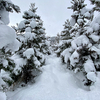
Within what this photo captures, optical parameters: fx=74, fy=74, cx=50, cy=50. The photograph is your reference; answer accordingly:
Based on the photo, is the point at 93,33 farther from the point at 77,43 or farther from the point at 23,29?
the point at 23,29

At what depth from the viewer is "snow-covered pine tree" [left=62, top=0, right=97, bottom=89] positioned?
442cm

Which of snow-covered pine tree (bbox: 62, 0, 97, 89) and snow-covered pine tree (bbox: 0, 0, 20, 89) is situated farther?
snow-covered pine tree (bbox: 62, 0, 97, 89)

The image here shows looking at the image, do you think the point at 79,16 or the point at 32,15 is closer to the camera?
the point at 79,16

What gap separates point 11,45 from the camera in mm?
2389

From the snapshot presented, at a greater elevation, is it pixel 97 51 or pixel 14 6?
pixel 14 6

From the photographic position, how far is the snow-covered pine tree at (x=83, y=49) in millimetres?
4420

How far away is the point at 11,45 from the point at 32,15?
5.53m

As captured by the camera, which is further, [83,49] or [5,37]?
[83,49]

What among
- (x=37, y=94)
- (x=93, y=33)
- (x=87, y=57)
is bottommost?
(x=37, y=94)

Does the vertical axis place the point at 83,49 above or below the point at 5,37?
below

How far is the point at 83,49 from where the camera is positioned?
194 inches

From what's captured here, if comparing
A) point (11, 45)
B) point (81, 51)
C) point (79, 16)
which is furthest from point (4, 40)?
point (79, 16)

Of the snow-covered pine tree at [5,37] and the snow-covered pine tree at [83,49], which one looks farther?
the snow-covered pine tree at [83,49]

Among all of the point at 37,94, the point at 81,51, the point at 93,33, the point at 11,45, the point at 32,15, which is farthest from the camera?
the point at 32,15
